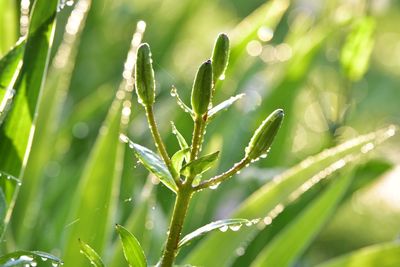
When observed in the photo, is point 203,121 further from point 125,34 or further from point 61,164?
point 125,34

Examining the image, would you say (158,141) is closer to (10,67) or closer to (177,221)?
(177,221)

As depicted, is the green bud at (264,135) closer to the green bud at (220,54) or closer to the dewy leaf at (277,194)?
the green bud at (220,54)

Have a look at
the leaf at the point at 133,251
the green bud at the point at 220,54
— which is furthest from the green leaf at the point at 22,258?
the green bud at the point at 220,54

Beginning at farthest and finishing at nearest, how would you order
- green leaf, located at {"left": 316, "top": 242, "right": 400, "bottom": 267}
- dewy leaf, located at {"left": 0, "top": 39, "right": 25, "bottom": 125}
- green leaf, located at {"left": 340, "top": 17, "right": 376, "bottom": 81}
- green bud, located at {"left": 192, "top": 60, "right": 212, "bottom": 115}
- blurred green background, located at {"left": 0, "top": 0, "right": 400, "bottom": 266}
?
green leaf, located at {"left": 340, "top": 17, "right": 376, "bottom": 81} → blurred green background, located at {"left": 0, "top": 0, "right": 400, "bottom": 266} → green leaf, located at {"left": 316, "top": 242, "right": 400, "bottom": 267} → dewy leaf, located at {"left": 0, "top": 39, "right": 25, "bottom": 125} → green bud, located at {"left": 192, "top": 60, "right": 212, "bottom": 115}

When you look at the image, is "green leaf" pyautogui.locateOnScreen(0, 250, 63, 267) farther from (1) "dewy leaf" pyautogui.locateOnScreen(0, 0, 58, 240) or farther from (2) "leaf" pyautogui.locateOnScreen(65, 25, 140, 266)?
(2) "leaf" pyautogui.locateOnScreen(65, 25, 140, 266)

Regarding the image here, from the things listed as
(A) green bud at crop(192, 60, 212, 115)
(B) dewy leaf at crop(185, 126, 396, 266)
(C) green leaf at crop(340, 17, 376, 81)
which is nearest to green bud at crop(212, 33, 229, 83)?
(A) green bud at crop(192, 60, 212, 115)
